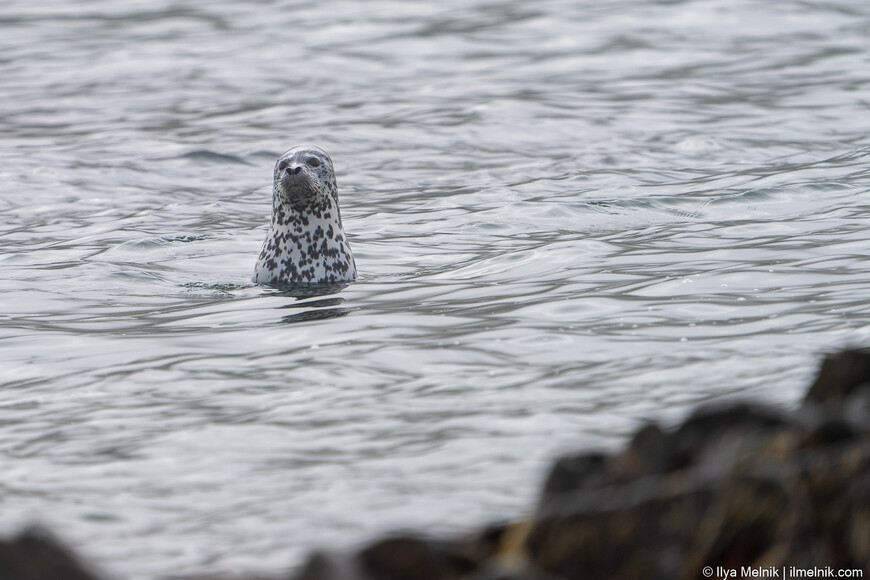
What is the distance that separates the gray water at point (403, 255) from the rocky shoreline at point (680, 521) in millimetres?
1469

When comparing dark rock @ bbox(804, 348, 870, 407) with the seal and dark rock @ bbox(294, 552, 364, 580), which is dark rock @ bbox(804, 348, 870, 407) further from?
the seal

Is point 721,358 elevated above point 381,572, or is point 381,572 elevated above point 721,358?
point 381,572

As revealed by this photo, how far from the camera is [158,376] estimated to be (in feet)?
24.3

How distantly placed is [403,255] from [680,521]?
26.5 ft

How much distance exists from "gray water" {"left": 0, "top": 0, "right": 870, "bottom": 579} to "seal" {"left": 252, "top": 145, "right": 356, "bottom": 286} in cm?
26

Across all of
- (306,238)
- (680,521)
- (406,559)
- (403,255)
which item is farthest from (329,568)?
(403,255)

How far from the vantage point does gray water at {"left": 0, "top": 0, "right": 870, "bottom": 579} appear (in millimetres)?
5812

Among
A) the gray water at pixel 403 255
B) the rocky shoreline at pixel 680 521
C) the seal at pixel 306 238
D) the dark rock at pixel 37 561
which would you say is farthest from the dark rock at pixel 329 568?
the seal at pixel 306 238

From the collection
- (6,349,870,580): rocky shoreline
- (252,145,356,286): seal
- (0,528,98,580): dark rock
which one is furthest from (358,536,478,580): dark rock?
(252,145,356,286): seal

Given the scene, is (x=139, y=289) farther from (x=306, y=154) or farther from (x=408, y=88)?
(x=408, y=88)

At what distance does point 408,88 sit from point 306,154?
31.5ft

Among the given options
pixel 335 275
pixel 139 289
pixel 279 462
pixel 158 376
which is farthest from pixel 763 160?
pixel 279 462

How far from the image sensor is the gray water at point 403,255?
5.81m

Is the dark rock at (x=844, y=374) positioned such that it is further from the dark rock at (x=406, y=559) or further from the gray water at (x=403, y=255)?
the dark rock at (x=406, y=559)
